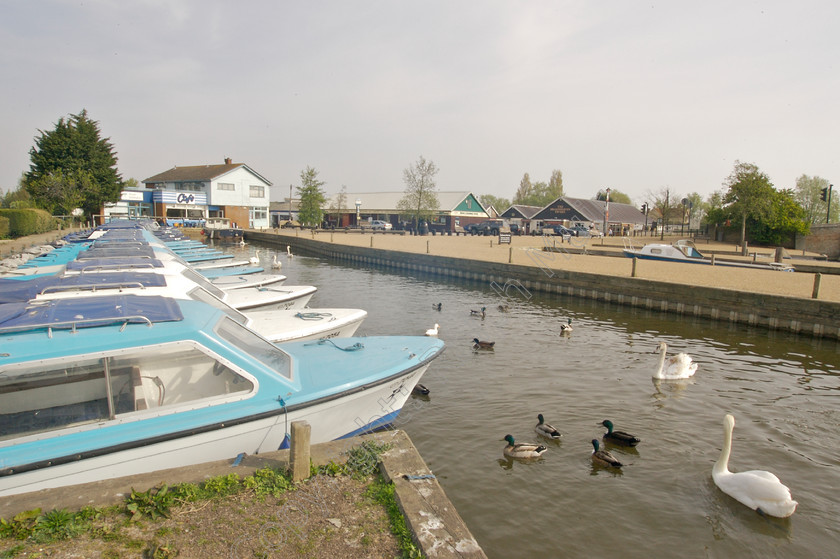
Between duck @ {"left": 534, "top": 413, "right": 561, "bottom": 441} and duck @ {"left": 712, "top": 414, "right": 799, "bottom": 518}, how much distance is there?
2.40 meters

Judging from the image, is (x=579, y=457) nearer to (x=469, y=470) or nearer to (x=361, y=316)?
(x=469, y=470)

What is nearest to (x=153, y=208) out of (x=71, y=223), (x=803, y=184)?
(x=71, y=223)

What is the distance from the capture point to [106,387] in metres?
5.28

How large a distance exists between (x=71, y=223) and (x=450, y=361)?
161 feet

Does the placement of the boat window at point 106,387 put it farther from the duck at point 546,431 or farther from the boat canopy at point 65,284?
the duck at point 546,431

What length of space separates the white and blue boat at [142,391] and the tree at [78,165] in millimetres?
49834

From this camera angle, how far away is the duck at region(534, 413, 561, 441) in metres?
8.34

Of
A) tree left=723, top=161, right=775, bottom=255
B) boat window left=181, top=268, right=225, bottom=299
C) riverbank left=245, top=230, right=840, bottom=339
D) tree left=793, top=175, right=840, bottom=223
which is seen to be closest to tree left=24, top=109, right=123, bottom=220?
riverbank left=245, top=230, right=840, bottom=339

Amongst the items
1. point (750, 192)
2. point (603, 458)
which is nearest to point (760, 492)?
point (603, 458)

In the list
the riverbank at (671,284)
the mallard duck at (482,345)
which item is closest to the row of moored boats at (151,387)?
the mallard duck at (482,345)

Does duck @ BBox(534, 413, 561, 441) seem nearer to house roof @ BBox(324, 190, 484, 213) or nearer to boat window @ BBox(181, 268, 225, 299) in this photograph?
boat window @ BBox(181, 268, 225, 299)

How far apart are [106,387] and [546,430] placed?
6599 mm

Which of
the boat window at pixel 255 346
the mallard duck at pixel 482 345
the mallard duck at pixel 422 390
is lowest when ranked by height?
the mallard duck at pixel 422 390

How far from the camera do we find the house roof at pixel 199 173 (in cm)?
6481
